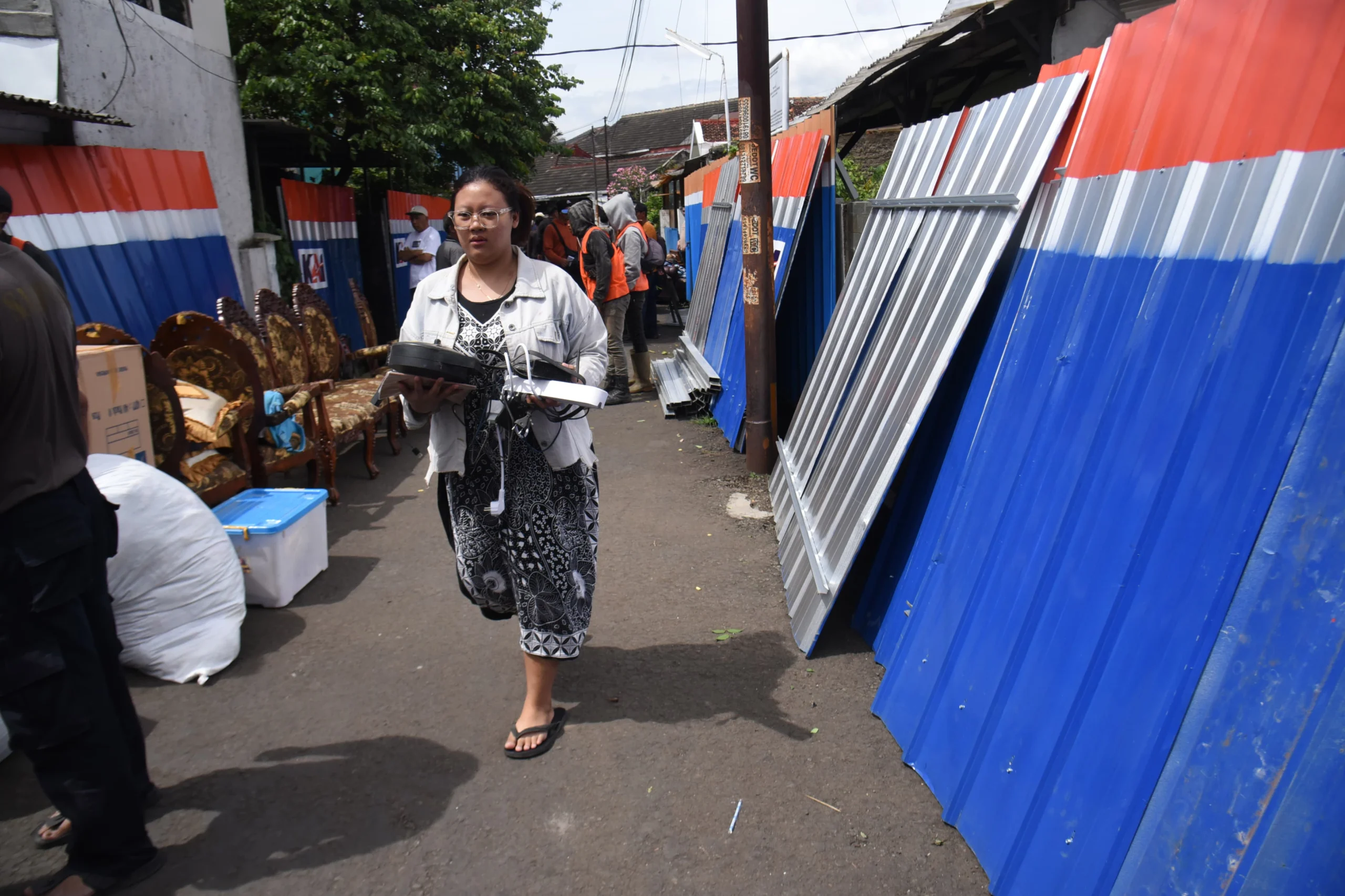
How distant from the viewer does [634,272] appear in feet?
30.0

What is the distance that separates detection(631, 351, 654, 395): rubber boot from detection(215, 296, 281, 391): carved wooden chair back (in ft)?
14.1

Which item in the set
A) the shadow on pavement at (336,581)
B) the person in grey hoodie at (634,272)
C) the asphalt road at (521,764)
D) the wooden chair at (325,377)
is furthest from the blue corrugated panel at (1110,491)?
the person in grey hoodie at (634,272)

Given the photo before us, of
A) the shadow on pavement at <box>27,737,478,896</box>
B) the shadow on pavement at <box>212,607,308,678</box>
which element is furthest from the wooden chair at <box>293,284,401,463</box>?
the shadow on pavement at <box>27,737,478,896</box>

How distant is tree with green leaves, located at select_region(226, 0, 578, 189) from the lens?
10.9 metres

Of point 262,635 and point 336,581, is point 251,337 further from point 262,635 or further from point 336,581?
point 262,635

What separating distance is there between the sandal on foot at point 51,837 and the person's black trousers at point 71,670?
0.87ft

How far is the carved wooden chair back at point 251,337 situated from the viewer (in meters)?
5.84

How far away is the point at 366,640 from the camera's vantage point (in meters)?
3.92

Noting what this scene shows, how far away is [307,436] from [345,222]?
21.2 ft

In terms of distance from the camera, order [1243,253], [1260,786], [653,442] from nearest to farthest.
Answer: [1260,786]
[1243,253]
[653,442]

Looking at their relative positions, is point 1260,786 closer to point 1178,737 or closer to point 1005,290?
point 1178,737

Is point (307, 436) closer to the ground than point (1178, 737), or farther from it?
closer to the ground

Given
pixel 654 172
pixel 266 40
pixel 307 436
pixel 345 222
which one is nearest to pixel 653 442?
pixel 307 436

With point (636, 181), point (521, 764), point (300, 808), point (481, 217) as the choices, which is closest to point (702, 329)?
point (481, 217)
